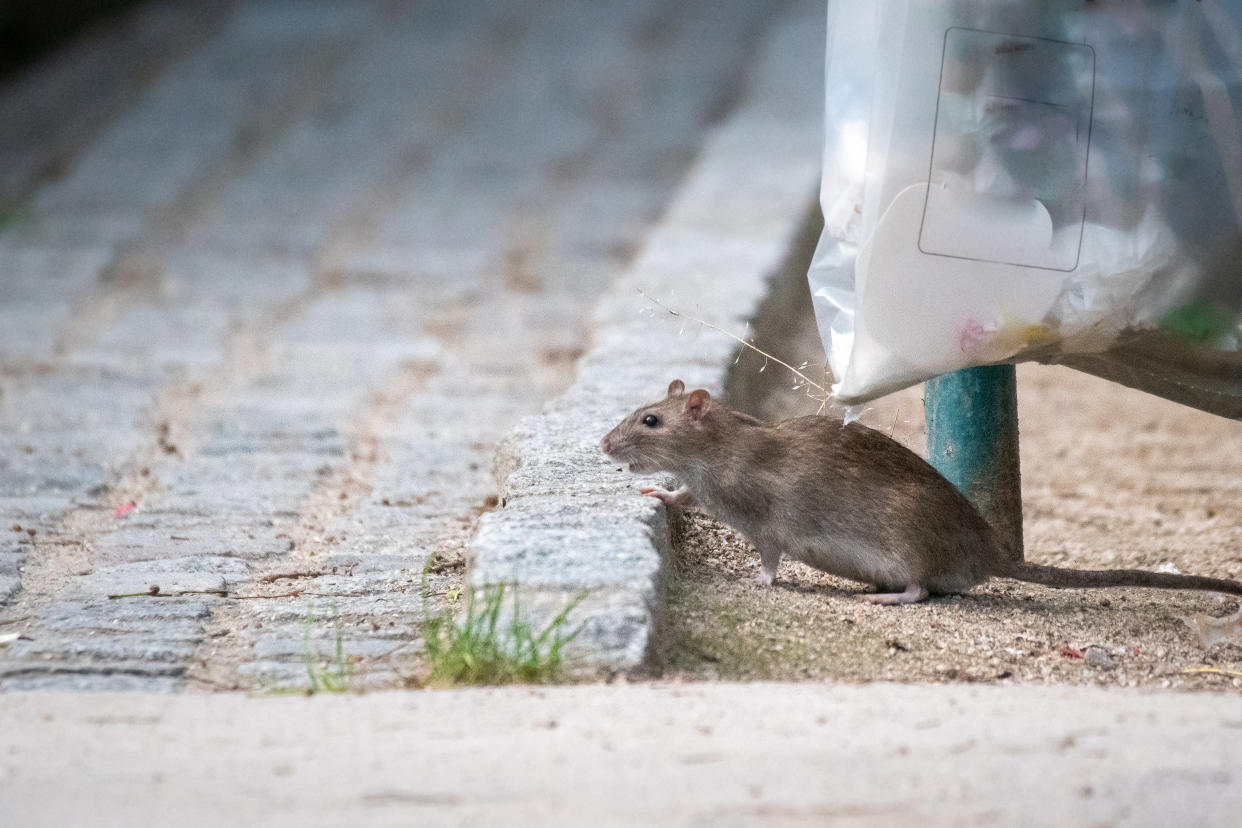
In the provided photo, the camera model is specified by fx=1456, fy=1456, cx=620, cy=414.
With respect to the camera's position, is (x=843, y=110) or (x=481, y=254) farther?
(x=481, y=254)

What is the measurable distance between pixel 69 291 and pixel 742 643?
445 cm

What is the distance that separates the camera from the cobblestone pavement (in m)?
3.30

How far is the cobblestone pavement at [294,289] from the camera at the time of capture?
10.8 feet

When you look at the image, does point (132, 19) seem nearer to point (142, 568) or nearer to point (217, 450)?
point (217, 450)

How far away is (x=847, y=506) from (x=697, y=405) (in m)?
0.45

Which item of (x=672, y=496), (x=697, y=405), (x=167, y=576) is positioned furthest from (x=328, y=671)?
(x=697, y=405)

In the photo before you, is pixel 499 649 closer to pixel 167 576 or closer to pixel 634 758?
pixel 634 758

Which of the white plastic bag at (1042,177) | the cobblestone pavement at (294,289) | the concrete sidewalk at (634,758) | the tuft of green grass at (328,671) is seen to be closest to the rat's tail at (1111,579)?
the white plastic bag at (1042,177)

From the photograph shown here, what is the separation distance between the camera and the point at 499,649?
8.53 feet

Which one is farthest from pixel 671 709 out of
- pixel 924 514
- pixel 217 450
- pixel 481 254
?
pixel 481 254

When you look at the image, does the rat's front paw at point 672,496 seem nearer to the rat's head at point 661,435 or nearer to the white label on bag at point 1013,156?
the rat's head at point 661,435

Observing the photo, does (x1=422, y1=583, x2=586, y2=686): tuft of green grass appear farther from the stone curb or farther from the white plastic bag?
the white plastic bag

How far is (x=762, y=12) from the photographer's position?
10.3 metres

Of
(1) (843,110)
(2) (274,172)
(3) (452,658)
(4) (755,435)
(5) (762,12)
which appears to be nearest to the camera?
(3) (452,658)
